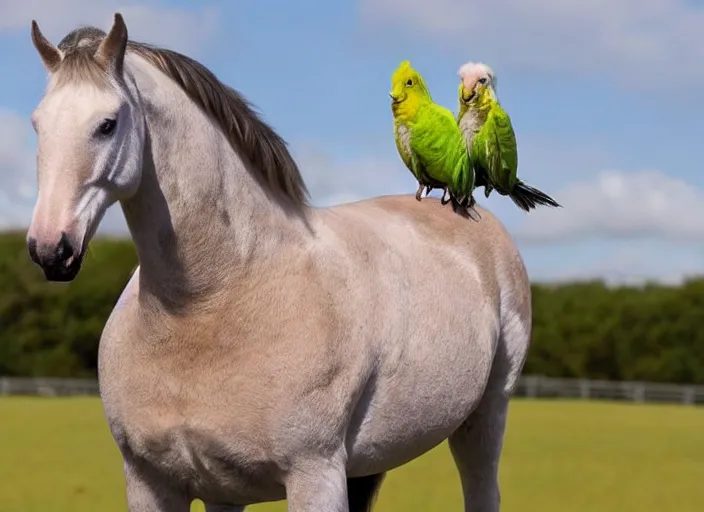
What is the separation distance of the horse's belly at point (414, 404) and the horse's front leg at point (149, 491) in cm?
69

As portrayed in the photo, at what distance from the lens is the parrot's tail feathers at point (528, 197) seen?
533cm

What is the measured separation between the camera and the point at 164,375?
4039 mm

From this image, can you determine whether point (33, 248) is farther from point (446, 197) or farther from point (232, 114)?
point (446, 197)

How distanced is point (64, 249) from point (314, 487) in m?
1.25

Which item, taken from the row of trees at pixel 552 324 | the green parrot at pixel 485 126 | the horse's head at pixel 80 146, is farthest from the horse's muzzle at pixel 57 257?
the row of trees at pixel 552 324

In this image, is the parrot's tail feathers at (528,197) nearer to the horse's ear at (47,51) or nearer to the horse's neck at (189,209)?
the horse's neck at (189,209)

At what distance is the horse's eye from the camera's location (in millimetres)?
3510

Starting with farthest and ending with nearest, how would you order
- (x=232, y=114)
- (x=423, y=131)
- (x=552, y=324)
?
(x=552, y=324)
(x=423, y=131)
(x=232, y=114)

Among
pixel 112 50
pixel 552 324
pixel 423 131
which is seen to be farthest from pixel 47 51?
pixel 552 324

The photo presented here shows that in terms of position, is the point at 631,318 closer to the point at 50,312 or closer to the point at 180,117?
the point at 50,312

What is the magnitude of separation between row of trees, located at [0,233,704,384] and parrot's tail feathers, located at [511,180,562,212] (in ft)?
125


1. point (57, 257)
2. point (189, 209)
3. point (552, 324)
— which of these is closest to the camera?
point (57, 257)

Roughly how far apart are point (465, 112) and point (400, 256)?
826 millimetres

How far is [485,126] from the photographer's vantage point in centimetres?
500
